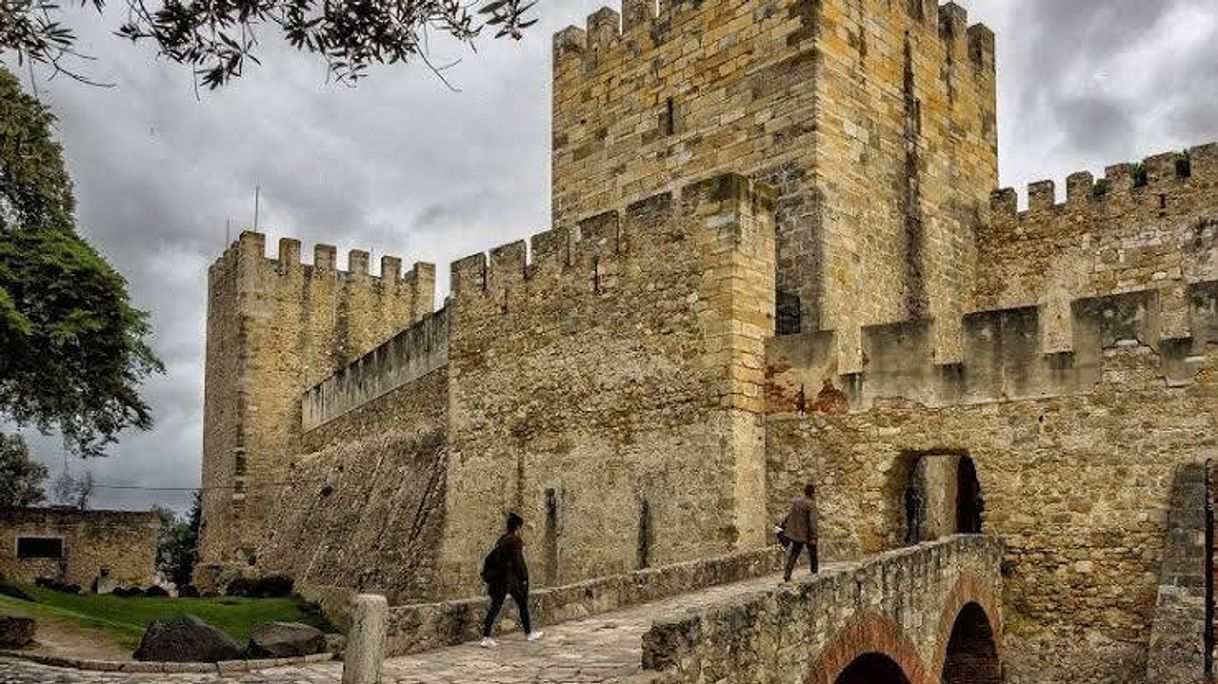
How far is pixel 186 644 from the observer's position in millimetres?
12266

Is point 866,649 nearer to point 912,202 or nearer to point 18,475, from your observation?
point 912,202

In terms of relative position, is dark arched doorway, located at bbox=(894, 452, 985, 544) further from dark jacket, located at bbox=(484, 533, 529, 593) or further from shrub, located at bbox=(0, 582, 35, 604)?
shrub, located at bbox=(0, 582, 35, 604)

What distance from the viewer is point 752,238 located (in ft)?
52.3

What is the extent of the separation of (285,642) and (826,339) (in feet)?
25.2

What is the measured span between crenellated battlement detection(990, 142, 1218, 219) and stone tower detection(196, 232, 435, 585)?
22.0m

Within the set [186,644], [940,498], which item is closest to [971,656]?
[940,498]

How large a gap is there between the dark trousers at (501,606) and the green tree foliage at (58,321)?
12709 millimetres

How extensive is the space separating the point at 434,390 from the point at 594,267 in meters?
7.30

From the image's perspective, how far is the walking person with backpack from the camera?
10.4m

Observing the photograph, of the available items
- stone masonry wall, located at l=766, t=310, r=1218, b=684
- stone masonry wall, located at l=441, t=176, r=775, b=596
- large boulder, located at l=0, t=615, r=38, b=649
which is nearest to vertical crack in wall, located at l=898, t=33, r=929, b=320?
stone masonry wall, located at l=441, t=176, r=775, b=596

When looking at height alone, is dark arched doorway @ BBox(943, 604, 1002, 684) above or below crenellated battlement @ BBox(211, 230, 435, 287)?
below

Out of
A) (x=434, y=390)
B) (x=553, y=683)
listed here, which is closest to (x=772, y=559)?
(x=553, y=683)

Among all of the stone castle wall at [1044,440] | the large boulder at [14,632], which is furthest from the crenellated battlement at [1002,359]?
the large boulder at [14,632]

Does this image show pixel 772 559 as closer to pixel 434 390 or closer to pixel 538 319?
pixel 538 319
